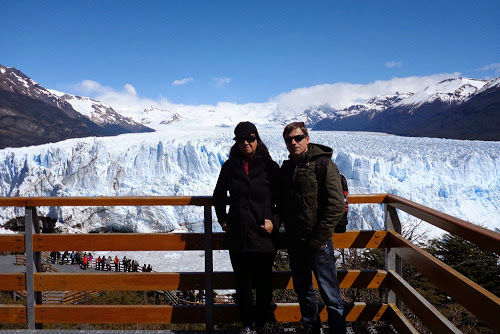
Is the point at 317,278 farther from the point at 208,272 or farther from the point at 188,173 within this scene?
the point at 188,173

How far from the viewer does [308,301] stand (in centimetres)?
289

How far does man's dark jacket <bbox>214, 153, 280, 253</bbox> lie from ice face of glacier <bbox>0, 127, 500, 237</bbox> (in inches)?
586

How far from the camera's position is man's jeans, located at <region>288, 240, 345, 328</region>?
A: 109 inches

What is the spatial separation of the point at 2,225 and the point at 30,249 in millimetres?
29094

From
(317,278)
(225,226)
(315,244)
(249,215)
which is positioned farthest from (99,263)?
(315,244)

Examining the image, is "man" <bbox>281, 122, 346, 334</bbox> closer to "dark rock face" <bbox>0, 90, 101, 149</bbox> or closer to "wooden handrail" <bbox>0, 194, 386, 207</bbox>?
"wooden handrail" <bbox>0, 194, 386, 207</bbox>

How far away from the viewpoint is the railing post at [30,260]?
315 centimetres

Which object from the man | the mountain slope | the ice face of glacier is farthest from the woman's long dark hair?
the mountain slope

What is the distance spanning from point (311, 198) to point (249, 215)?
0.49 m

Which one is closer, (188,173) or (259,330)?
(259,330)

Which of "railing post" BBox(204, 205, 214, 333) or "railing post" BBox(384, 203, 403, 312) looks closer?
"railing post" BBox(204, 205, 214, 333)

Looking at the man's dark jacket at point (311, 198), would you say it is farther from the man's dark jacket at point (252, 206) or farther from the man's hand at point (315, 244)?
the man's dark jacket at point (252, 206)

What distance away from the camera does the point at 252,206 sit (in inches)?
112

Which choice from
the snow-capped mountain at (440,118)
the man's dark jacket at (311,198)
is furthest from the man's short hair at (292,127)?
the snow-capped mountain at (440,118)
